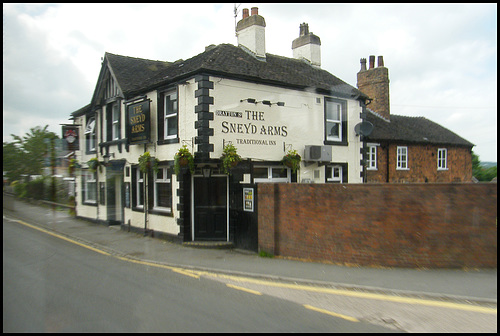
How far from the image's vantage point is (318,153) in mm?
14062

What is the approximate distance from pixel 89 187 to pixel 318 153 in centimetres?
1231

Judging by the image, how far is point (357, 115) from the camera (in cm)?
1648

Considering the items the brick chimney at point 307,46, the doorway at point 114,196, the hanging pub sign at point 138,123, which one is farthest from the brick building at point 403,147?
the doorway at point 114,196

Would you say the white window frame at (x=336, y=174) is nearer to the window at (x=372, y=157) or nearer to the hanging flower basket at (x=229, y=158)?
the window at (x=372, y=157)

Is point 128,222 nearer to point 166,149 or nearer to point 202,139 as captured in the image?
point 166,149

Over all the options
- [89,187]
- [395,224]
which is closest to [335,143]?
[395,224]

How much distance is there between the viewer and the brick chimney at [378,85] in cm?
2225

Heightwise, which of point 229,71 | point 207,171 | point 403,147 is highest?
point 229,71

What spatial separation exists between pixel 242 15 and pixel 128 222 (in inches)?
385

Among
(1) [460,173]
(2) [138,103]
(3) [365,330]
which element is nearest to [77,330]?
(3) [365,330]

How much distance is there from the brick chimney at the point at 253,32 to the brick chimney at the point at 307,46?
3223mm

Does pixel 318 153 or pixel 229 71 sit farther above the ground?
pixel 229 71

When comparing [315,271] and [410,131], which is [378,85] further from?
[315,271]

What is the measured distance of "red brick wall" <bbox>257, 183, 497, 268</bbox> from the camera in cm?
811
